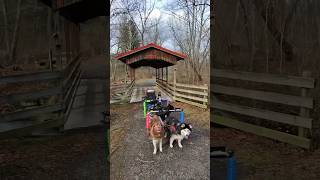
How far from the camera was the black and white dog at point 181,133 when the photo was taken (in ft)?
6.01

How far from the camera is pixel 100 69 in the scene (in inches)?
58.5

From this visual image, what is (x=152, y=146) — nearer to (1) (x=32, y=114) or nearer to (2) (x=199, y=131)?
(2) (x=199, y=131)

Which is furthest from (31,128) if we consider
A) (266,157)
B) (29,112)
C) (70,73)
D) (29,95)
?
(266,157)

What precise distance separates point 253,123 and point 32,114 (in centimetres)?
120

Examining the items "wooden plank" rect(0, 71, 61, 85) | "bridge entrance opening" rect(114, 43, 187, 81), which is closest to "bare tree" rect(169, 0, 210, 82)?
"bridge entrance opening" rect(114, 43, 187, 81)

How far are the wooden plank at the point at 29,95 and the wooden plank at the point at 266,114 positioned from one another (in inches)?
33.3

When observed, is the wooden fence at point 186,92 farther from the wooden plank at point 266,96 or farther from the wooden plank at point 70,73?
the wooden plank at point 70,73

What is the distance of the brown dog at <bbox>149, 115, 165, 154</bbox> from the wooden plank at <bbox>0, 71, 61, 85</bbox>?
0.80 meters

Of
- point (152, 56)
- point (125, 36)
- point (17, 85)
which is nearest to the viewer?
point (17, 85)

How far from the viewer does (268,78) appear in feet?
4.69

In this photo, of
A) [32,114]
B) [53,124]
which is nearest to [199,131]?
[53,124]

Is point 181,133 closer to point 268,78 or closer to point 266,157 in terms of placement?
point 266,157

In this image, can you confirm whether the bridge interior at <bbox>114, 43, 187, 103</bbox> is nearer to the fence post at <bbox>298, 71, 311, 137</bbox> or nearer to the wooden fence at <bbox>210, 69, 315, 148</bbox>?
the wooden fence at <bbox>210, 69, 315, 148</bbox>

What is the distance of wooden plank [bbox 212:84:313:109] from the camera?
4.48 ft
